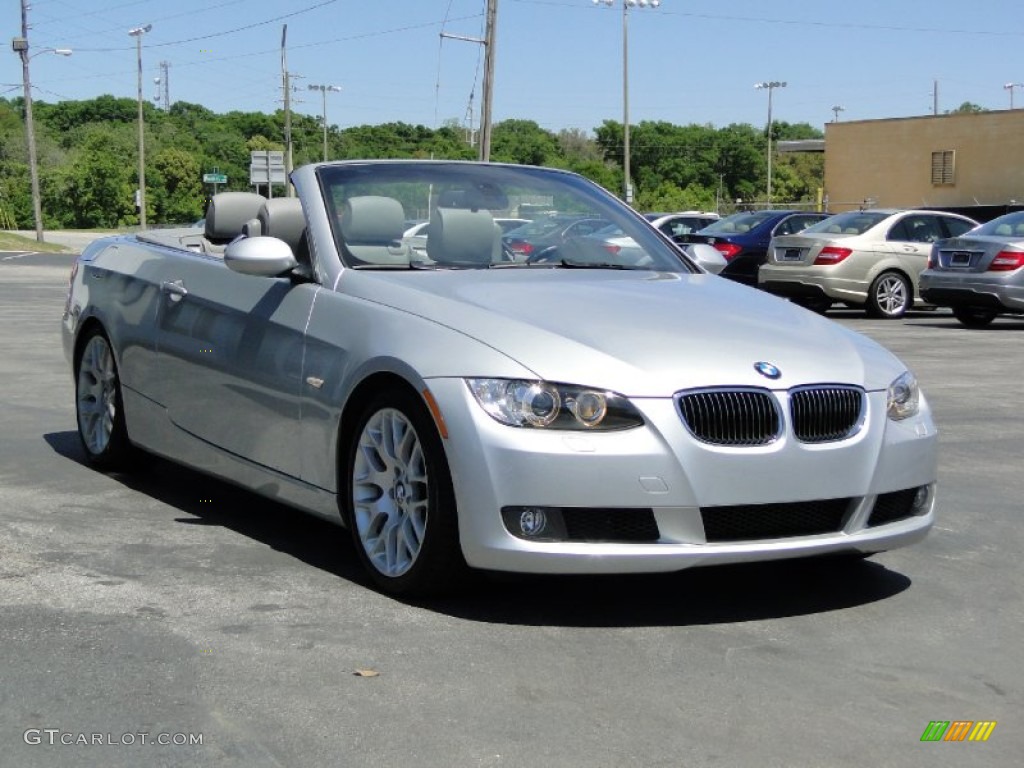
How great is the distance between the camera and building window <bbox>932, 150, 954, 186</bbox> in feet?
174

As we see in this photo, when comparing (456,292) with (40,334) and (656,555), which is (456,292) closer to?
(656,555)

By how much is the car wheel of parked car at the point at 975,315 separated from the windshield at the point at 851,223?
6.20 ft

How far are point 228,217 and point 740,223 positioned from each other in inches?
737

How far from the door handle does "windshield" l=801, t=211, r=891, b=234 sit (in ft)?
52.7

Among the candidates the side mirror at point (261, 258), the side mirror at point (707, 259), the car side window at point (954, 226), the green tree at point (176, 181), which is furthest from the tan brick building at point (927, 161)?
the green tree at point (176, 181)

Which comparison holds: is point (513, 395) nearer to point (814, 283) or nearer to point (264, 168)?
point (814, 283)

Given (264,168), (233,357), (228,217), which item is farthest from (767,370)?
(264,168)

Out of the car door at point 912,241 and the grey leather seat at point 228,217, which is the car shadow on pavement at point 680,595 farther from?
the car door at point 912,241

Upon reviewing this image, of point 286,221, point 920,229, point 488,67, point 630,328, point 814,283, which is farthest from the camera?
point 488,67

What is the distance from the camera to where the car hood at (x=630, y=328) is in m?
4.79

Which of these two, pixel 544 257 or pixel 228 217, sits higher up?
pixel 228 217

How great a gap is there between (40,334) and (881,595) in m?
12.6

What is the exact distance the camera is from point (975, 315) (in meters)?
20.3

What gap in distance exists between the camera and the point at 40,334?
1628cm
